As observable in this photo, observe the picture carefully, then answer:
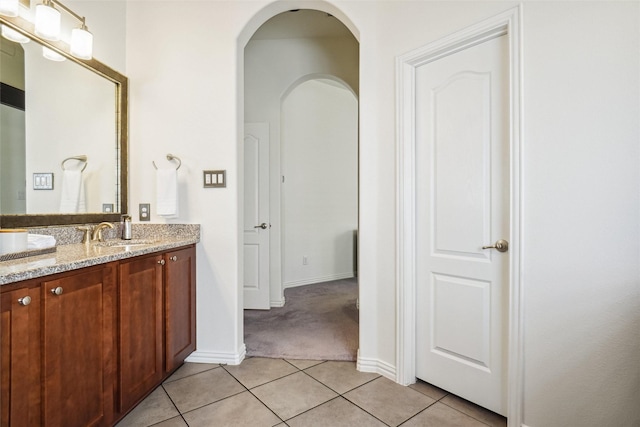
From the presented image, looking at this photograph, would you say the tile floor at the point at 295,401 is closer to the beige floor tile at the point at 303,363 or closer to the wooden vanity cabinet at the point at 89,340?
the beige floor tile at the point at 303,363

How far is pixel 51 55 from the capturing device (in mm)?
1772

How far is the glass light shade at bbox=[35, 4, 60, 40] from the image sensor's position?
1595 mm

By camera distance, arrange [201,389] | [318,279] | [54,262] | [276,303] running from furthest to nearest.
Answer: [318,279]
[276,303]
[201,389]
[54,262]

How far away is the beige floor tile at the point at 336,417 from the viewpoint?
5.19 feet

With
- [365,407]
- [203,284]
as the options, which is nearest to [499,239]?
[365,407]

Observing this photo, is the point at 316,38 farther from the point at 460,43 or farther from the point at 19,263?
the point at 19,263

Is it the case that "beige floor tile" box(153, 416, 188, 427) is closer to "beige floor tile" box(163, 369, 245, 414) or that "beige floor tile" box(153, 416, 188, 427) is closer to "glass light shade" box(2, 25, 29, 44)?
"beige floor tile" box(163, 369, 245, 414)

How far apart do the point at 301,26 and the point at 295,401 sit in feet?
10.7

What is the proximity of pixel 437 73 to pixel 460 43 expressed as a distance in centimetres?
19

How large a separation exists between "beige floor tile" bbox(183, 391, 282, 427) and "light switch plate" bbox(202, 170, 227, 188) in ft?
4.40

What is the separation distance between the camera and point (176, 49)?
2285mm

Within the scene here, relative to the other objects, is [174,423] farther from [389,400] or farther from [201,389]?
[389,400]

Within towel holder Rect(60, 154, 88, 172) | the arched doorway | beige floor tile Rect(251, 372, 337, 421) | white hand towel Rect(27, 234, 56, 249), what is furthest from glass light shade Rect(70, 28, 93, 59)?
beige floor tile Rect(251, 372, 337, 421)

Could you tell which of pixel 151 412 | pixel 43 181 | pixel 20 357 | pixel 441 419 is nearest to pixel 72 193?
pixel 43 181
